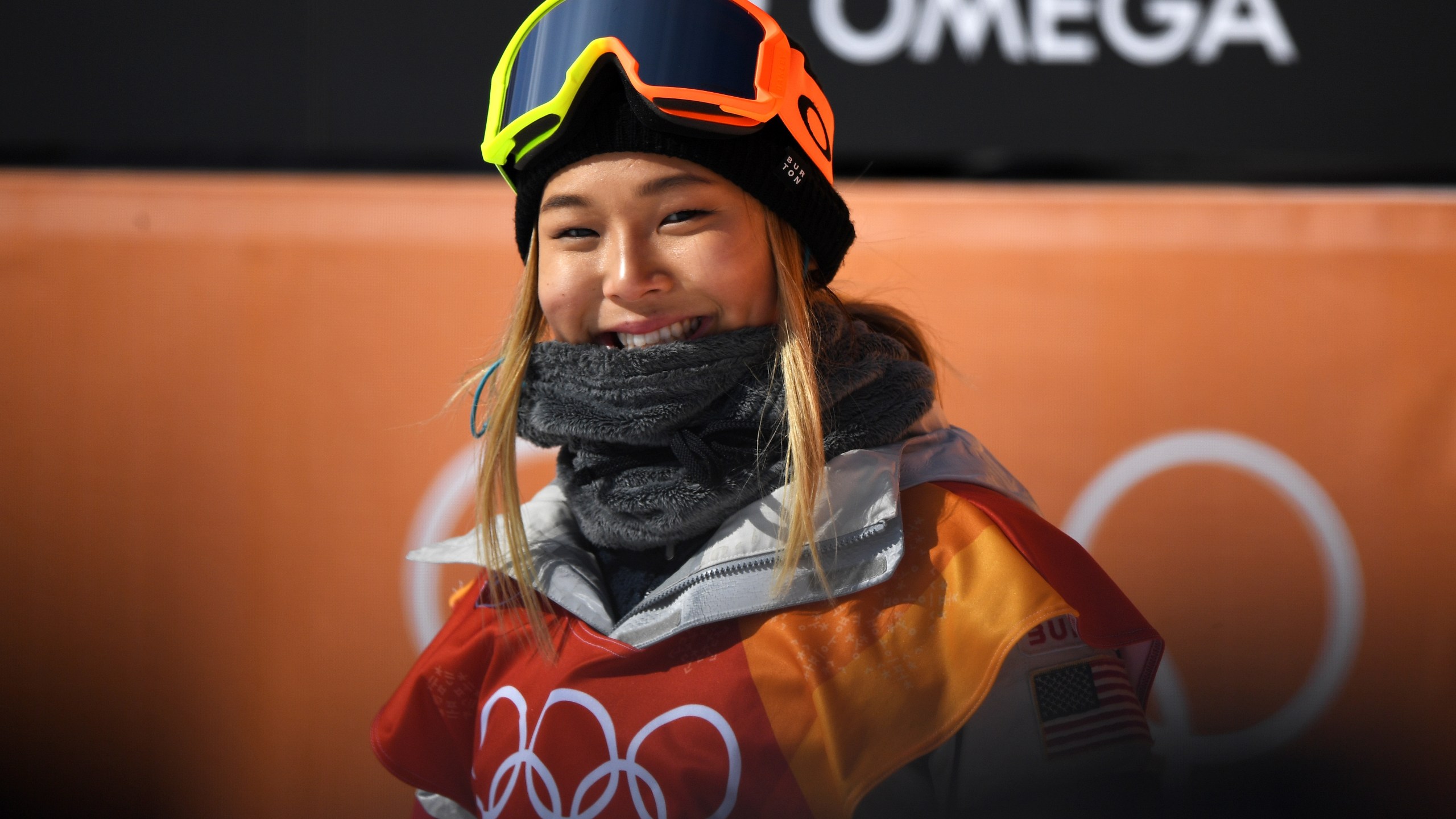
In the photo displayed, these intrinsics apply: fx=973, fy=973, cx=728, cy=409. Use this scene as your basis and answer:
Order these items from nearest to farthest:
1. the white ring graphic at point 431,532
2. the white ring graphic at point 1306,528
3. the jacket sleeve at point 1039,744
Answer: the jacket sleeve at point 1039,744, the white ring graphic at point 1306,528, the white ring graphic at point 431,532

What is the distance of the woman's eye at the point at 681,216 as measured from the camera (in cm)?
87

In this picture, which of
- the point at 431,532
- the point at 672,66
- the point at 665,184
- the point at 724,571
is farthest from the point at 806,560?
the point at 431,532

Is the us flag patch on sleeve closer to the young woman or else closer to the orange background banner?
the young woman

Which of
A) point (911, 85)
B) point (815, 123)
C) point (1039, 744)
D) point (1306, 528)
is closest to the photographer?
point (1039, 744)

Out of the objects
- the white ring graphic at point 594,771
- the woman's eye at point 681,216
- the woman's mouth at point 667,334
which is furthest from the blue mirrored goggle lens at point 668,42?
the white ring graphic at point 594,771

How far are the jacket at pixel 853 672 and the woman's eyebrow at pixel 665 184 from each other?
288 millimetres

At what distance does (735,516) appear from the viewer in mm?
895

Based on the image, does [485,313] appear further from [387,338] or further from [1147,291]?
[1147,291]

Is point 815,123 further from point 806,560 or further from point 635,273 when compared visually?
point 806,560

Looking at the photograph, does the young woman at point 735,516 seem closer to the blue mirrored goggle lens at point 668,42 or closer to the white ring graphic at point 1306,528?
the blue mirrored goggle lens at point 668,42

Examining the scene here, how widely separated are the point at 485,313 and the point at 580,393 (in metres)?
1.20

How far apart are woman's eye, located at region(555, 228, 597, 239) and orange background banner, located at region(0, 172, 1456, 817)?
1082mm

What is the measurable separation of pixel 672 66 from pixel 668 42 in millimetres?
28

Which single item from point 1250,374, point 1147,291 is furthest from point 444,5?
point 1250,374
